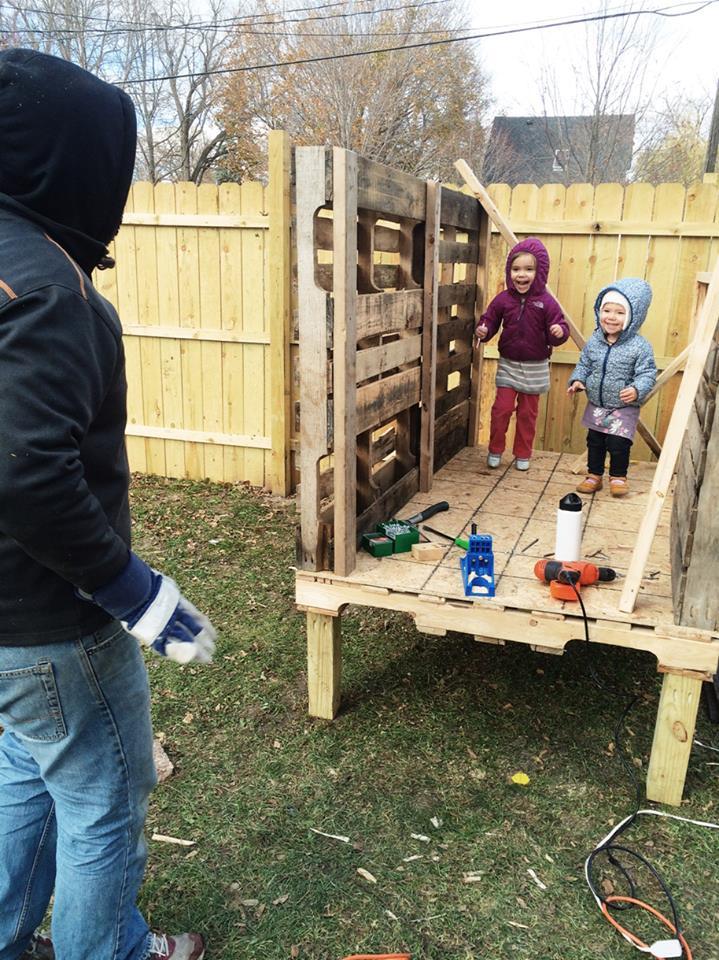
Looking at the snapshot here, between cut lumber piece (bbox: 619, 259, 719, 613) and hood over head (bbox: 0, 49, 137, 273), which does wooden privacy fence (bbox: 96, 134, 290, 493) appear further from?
hood over head (bbox: 0, 49, 137, 273)

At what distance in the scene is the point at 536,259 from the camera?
484 centimetres

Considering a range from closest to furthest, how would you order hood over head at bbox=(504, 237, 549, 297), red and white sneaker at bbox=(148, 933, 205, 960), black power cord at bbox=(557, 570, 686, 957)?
red and white sneaker at bbox=(148, 933, 205, 960), black power cord at bbox=(557, 570, 686, 957), hood over head at bbox=(504, 237, 549, 297)

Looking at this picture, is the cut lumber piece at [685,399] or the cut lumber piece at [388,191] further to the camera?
Answer: the cut lumber piece at [388,191]

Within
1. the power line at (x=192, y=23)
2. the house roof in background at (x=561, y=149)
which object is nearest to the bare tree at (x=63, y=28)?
the power line at (x=192, y=23)

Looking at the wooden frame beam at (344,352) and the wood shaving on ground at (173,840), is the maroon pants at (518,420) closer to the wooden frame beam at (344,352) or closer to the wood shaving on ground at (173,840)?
the wooden frame beam at (344,352)

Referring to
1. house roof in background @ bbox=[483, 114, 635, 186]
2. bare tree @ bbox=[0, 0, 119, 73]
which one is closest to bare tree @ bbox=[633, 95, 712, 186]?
house roof in background @ bbox=[483, 114, 635, 186]

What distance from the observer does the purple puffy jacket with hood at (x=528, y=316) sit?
4895 mm

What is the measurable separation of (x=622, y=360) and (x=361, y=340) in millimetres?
1897

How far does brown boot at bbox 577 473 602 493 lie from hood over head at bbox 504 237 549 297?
4.13ft

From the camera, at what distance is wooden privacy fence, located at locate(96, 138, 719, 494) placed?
17.8 feet

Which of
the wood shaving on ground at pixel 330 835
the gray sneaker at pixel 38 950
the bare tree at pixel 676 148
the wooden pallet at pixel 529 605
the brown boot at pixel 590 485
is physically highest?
the bare tree at pixel 676 148

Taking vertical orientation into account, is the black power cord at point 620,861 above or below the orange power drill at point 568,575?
below

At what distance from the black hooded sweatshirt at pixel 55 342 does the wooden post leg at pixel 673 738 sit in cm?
226

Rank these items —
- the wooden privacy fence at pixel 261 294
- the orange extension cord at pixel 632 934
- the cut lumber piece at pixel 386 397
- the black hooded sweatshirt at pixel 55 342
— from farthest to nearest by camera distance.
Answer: the wooden privacy fence at pixel 261 294 → the cut lumber piece at pixel 386 397 → the orange extension cord at pixel 632 934 → the black hooded sweatshirt at pixel 55 342
